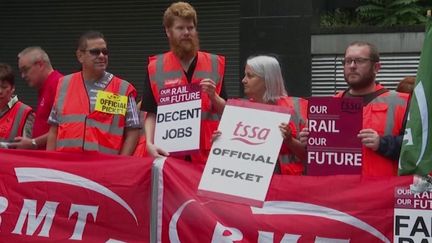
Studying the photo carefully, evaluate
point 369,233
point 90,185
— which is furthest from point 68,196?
point 369,233

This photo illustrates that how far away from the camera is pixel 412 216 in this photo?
5.60m

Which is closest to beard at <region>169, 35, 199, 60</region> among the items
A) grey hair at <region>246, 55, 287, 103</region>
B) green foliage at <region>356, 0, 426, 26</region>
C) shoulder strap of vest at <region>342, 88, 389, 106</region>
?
grey hair at <region>246, 55, 287, 103</region>

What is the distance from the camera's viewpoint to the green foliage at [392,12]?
12.9 m

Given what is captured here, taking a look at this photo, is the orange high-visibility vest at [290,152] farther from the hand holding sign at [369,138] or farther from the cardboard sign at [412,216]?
the cardboard sign at [412,216]

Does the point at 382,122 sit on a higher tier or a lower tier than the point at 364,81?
lower

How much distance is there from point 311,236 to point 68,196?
1832 millimetres

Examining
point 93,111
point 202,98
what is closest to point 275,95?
point 202,98

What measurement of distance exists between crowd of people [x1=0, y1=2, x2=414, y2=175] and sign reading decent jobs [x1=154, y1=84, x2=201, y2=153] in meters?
0.09

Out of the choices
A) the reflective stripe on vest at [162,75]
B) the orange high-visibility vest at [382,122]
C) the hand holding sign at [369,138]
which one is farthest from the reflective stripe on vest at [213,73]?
the hand holding sign at [369,138]

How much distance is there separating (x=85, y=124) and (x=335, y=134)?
6.86 feet

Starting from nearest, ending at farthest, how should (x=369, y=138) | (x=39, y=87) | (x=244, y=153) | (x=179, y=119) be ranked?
(x=369, y=138) → (x=244, y=153) → (x=179, y=119) → (x=39, y=87)

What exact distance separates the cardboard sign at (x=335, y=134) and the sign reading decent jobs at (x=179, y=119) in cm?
86

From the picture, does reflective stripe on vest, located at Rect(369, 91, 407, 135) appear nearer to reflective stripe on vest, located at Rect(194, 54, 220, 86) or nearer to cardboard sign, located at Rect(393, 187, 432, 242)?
cardboard sign, located at Rect(393, 187, 432, 242)

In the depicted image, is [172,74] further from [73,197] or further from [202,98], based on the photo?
[73,197]
